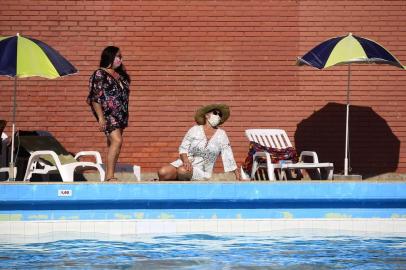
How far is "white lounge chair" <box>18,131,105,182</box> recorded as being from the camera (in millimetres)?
14680

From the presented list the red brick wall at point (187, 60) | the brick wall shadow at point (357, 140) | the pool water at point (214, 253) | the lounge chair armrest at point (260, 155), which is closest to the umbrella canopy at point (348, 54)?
the lounge chair armrest at point (260, 155)

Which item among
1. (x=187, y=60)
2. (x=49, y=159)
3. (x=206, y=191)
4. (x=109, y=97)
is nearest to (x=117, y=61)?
(x=109, y=97)

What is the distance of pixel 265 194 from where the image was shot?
1359cm

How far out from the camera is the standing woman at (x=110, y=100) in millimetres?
14117

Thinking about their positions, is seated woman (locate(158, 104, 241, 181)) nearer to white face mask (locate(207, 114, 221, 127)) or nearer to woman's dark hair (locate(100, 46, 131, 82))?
white face mask (locate(207, 114, 221, 127))

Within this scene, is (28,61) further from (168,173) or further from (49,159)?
(168,173)

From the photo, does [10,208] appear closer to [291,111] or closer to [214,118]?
[214,118]

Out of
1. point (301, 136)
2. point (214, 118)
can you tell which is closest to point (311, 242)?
point (214, 118)

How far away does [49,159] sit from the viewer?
49.3ft

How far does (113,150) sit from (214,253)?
2.71 meters

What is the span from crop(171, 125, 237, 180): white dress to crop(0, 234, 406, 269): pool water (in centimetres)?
150

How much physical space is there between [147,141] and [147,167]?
391 millimetres

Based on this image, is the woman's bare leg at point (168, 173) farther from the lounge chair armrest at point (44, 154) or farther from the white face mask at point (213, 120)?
the lounge chair armrest at point (44, 154)

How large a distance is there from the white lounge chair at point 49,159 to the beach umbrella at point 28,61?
55cm
